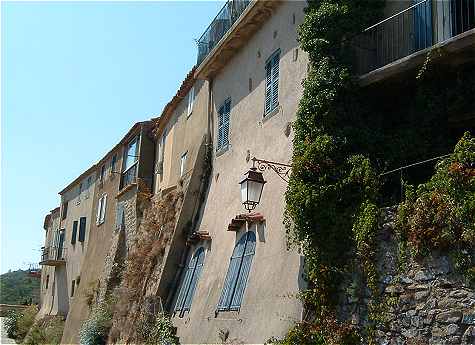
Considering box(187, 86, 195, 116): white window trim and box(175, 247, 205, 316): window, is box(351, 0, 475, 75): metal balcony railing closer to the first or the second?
box(175, 247, 205, 316): window

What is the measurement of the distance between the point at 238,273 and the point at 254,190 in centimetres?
291

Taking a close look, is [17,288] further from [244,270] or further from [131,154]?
[244,270]

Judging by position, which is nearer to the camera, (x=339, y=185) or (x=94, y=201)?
(x=339, y=185)

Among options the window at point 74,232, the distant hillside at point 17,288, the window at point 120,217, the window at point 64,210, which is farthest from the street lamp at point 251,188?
the distant hillside at point 17,288

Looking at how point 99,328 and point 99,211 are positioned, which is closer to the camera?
point 99,328

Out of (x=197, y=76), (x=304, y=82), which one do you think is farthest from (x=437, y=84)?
(x=197, y=76)

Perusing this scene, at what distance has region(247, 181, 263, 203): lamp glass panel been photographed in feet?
38.3

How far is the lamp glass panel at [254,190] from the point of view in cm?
1168

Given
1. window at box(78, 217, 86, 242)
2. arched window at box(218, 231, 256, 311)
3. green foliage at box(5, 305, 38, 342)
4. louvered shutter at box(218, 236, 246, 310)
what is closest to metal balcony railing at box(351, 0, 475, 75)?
arched window at box(218, 231, 256, 311)

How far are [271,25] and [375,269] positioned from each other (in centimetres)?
791

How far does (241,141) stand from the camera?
15781 mm

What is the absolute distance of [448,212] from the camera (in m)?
7.93

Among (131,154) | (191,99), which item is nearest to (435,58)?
(191,99)

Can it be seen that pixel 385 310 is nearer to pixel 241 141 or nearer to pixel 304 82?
pixel 304 82
